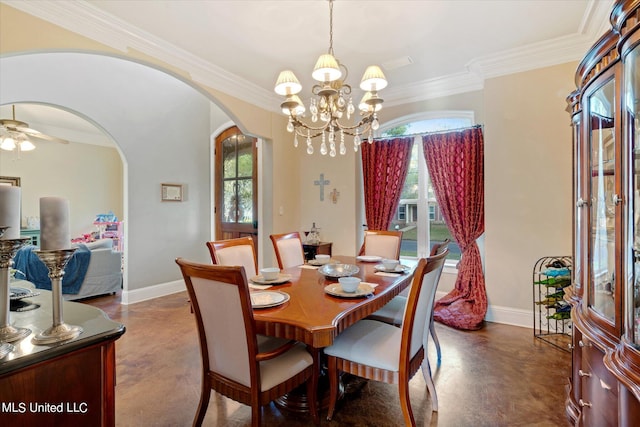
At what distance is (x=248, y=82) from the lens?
3.79 metres

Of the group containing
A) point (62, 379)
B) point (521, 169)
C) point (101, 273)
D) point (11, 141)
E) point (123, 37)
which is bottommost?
point (101, 273)

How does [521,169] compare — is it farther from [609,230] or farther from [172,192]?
[172,192]

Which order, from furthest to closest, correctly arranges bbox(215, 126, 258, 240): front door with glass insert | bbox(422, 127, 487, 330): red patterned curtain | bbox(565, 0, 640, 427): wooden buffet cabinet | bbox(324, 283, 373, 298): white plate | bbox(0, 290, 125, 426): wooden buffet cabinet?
bbox(215, 126, 258, 240): front door with glass insert, bbox(422, 127, 487, 330): red patterned curtain, bbox(324, 283, 373, 298): white plate, bbox(565, 0, 640, 427): wooden buffet cabinet, bbox(0, 290, 125, 426): wooden buffet cabinet

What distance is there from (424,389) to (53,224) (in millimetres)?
2244

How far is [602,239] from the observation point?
4.77 feet

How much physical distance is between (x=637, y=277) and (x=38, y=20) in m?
3.66

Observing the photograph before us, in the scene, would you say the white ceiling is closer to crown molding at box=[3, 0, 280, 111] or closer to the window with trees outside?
crown molding at box=[3, 0, 280, 111]

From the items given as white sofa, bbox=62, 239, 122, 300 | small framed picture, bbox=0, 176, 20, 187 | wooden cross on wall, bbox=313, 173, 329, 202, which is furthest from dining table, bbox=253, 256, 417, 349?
small framed picture, bbox=0, 176, 20, 187

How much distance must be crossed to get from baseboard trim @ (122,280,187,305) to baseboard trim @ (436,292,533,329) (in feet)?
13.5

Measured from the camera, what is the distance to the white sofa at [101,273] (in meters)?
4.14

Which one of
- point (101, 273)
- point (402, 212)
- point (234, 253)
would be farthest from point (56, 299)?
point (101, 273)

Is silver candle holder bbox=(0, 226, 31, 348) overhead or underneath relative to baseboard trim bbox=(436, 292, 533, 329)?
overhead

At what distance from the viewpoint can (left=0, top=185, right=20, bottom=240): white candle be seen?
102 cm

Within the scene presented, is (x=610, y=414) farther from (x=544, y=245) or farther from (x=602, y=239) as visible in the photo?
(x=544, y=245)
